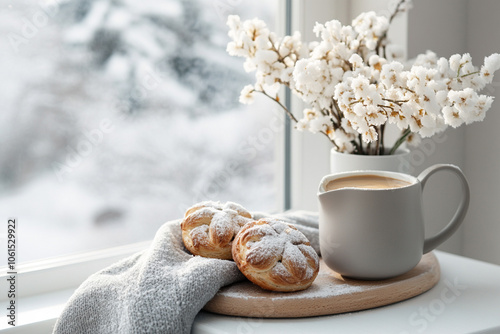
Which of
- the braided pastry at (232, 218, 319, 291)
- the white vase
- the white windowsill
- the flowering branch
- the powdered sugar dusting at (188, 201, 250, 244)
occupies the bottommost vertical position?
the white windowsill

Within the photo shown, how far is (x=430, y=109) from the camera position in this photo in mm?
946

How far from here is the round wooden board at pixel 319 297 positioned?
3.01 feet

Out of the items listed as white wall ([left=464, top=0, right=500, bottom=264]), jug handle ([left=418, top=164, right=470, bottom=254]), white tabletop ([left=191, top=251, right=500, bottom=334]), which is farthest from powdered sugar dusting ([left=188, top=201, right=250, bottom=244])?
white wall ([left=464, top=0, right=500, bottom=264])

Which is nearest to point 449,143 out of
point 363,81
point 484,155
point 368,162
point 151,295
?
point 484,155

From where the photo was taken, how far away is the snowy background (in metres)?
1.16

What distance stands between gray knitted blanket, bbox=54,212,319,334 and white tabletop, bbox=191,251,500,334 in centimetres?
5

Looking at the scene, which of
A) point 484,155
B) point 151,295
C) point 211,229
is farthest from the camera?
point 484,155

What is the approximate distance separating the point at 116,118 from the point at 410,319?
658mm

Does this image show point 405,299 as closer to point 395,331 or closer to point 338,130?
point 395,331

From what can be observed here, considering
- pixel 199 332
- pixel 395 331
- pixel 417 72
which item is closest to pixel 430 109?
pixel 417 72

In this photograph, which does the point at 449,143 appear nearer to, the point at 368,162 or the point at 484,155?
the point at 484,155

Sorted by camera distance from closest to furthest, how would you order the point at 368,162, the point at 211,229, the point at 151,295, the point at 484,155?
the point at 151,295 < the point at 211,229 < the point at 368,162 < the point at 484,155

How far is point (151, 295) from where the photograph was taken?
0.88m

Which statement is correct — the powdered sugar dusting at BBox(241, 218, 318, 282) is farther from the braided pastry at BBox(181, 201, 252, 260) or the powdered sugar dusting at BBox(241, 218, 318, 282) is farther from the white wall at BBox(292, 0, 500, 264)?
the white wall at BBox(292, 0, 500, 264)
